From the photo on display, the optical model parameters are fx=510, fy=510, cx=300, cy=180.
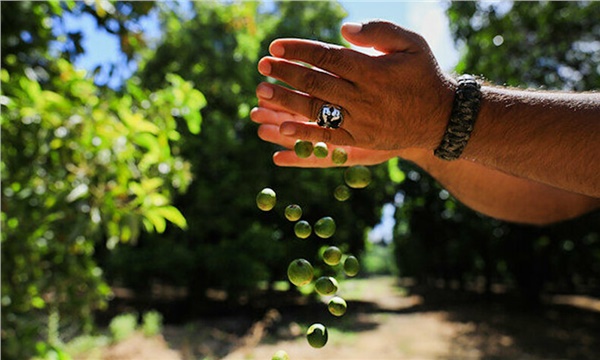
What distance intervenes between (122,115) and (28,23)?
3.90 feet

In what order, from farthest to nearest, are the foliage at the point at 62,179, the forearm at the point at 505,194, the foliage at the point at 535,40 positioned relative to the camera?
1. the foliage at the point at 535,40
2. the foliage at the point at 62,179
3. the forearm at the point at 505,194

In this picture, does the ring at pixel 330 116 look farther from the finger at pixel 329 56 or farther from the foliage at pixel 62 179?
the foliage at pixel 62 179

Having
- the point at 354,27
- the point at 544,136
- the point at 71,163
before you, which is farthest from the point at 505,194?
the point at 71,163

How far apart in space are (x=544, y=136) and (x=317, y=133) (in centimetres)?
43

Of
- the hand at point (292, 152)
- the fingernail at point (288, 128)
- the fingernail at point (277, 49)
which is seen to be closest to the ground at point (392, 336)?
the hand at point (292, 152)

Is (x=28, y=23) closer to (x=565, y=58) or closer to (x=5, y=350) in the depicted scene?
(x=5, y=350)

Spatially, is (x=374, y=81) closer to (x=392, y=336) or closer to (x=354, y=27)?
(x=354, y=27)

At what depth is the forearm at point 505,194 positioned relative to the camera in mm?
1514

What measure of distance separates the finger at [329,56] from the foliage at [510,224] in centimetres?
73

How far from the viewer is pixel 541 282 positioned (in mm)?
16406

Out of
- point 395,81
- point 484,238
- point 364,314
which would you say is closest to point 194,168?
point 364,314

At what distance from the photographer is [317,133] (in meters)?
1.02

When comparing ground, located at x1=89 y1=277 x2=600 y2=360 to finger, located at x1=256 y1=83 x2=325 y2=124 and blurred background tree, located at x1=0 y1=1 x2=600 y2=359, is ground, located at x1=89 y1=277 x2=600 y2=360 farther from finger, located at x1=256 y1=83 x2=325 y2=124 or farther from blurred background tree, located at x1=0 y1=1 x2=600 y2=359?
finger, located at x1=256 y1=83 x2=325 y2=124

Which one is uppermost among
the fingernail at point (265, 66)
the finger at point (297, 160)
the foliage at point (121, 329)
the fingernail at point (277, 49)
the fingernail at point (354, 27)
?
the foliage at point (121, 329)
